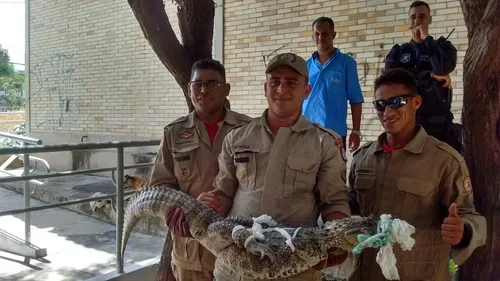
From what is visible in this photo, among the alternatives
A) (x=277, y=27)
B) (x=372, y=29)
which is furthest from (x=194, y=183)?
(x=277, y=27)

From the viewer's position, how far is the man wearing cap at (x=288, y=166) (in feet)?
6.32

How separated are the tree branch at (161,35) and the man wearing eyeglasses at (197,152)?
0.82m

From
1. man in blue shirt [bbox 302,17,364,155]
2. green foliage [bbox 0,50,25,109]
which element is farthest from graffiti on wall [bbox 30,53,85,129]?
green foliage [bbox 0,50,25,109]

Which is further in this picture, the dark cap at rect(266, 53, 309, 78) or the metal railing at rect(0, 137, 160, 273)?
the metal railing at rect(0, 137, 160, 273)

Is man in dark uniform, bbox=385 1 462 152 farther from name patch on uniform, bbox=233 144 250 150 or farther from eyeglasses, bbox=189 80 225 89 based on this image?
name patch on uniform, bbox=233 144 250 150

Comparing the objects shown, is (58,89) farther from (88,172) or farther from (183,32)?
(183,32)

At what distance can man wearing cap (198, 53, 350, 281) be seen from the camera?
1.93 meters

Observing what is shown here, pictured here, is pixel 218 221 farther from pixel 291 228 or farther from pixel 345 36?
pixel 345 36

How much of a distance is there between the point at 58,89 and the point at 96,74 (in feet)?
5.76

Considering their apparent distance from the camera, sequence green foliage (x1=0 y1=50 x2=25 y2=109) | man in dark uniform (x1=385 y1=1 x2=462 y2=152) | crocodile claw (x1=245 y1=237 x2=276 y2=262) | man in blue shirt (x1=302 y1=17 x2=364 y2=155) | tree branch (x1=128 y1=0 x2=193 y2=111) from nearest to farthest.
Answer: crocodile claw (x1=245 y1=237 x2=276 y2=262) < man in dark uniform (x1=385 y1=1 x2=462 y2=152) < tree branch (x1=128 y1=0 x2=193 y2=111) < man in blue shirt (x1=302 y1=17 x2=364 y2=155) < green foliage (x1=0 y1=50 x2=25 y2=109)

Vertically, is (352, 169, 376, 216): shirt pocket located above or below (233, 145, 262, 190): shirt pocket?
below

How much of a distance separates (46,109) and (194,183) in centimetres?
1125

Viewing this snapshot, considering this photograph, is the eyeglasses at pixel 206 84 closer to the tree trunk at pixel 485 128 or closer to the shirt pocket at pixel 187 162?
the shirt pocket at pixel 187 162

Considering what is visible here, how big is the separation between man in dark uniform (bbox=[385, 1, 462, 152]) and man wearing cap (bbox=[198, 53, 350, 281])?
108 centimetres
